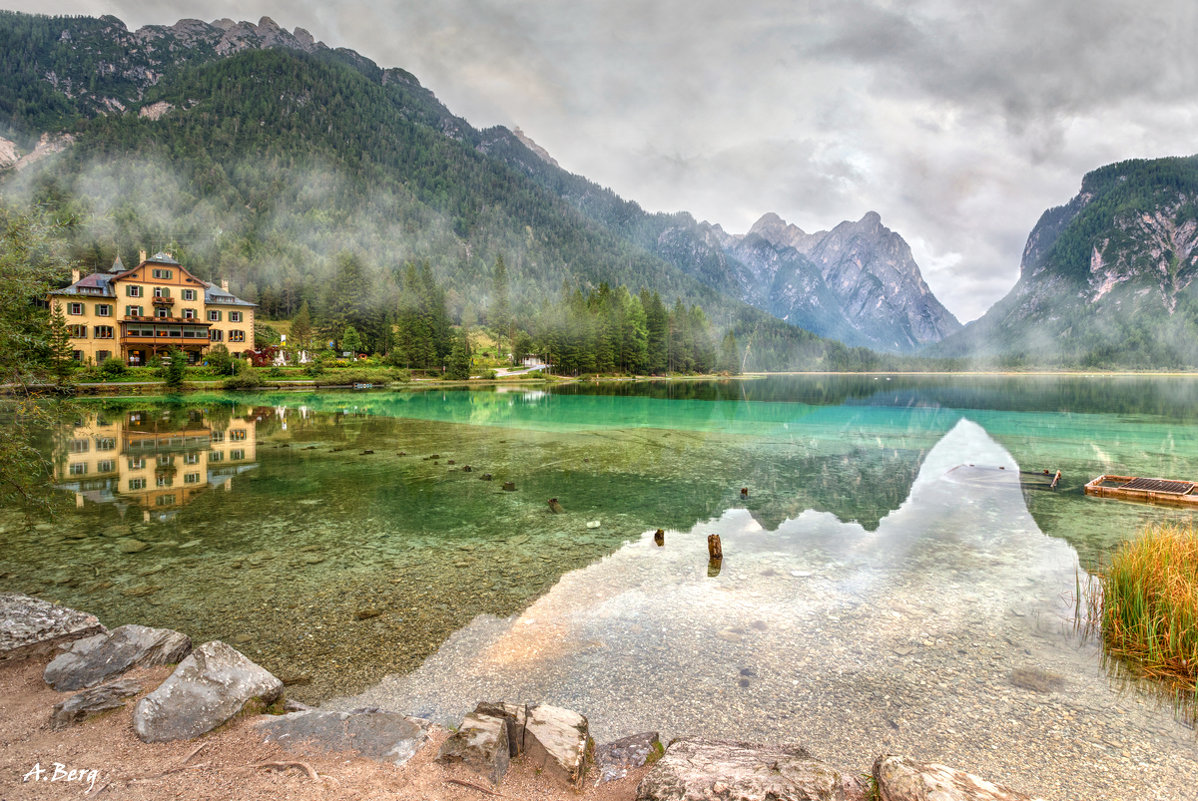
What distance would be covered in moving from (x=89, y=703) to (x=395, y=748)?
11.3ft

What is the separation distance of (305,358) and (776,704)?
345ft

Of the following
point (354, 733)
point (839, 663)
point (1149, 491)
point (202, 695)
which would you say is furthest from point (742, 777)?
point (1149, 491)

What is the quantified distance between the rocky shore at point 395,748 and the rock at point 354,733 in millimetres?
13

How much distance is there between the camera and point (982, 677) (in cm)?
793

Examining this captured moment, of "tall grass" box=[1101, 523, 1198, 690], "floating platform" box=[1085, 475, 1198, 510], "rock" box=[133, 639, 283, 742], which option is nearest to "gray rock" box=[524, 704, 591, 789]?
"rock" box=[133, 639, 283, 742]

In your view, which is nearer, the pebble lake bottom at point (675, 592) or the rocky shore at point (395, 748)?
the rocky shore at point (395, 748)

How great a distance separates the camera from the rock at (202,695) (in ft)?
17.5

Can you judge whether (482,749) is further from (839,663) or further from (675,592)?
(675,592)

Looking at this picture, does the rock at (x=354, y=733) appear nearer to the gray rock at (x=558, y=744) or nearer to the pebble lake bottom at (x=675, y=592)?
the gray rock at (x=558, y=744)

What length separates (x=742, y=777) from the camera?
4.56 m

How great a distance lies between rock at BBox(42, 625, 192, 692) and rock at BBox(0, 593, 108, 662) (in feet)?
1.47

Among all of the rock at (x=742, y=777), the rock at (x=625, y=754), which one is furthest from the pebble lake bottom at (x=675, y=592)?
the rock at (x=742, y=777)

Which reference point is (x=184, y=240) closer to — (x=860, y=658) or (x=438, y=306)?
(x=438, y=306)

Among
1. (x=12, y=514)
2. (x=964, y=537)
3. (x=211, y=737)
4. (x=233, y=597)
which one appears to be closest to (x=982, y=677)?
(x=964, y=537)
